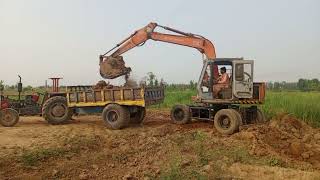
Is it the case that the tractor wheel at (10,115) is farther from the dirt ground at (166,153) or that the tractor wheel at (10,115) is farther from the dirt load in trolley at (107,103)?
the dirt ground at (166,153)

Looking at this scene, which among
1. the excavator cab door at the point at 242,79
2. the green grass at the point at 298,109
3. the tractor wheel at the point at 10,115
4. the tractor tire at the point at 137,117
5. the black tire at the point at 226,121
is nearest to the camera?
the black tire at the point at 226,121

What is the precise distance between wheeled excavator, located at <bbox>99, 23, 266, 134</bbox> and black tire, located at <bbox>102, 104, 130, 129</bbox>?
65.4 inches

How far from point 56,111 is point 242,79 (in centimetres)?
715

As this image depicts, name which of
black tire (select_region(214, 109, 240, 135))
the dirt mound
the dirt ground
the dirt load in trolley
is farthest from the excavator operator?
the dirt load in trolley

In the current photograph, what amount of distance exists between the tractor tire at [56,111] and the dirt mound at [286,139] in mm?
6923

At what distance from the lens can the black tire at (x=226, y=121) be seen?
13.3 meters

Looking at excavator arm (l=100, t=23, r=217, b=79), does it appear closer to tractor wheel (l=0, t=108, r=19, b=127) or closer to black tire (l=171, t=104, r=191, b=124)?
black tire (l=171, t=104, r=191, b=124)

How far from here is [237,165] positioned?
10.1 metres

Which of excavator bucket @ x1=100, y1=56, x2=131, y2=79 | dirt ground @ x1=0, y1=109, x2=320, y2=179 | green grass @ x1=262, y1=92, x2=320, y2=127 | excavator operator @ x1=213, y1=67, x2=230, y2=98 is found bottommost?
dirt ground @ x1=0, y1=109, x2=320, y2=179

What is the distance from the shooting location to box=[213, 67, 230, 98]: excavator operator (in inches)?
557

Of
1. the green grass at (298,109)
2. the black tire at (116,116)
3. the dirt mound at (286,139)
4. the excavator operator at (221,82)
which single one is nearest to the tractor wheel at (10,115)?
the black tire at (116,116)

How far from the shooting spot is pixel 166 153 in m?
11.1

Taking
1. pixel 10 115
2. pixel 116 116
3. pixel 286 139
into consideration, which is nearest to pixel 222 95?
pixel 286 139

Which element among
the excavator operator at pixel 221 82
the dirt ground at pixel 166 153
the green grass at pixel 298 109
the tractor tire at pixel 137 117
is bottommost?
the dirt ground at pixel 166 153
